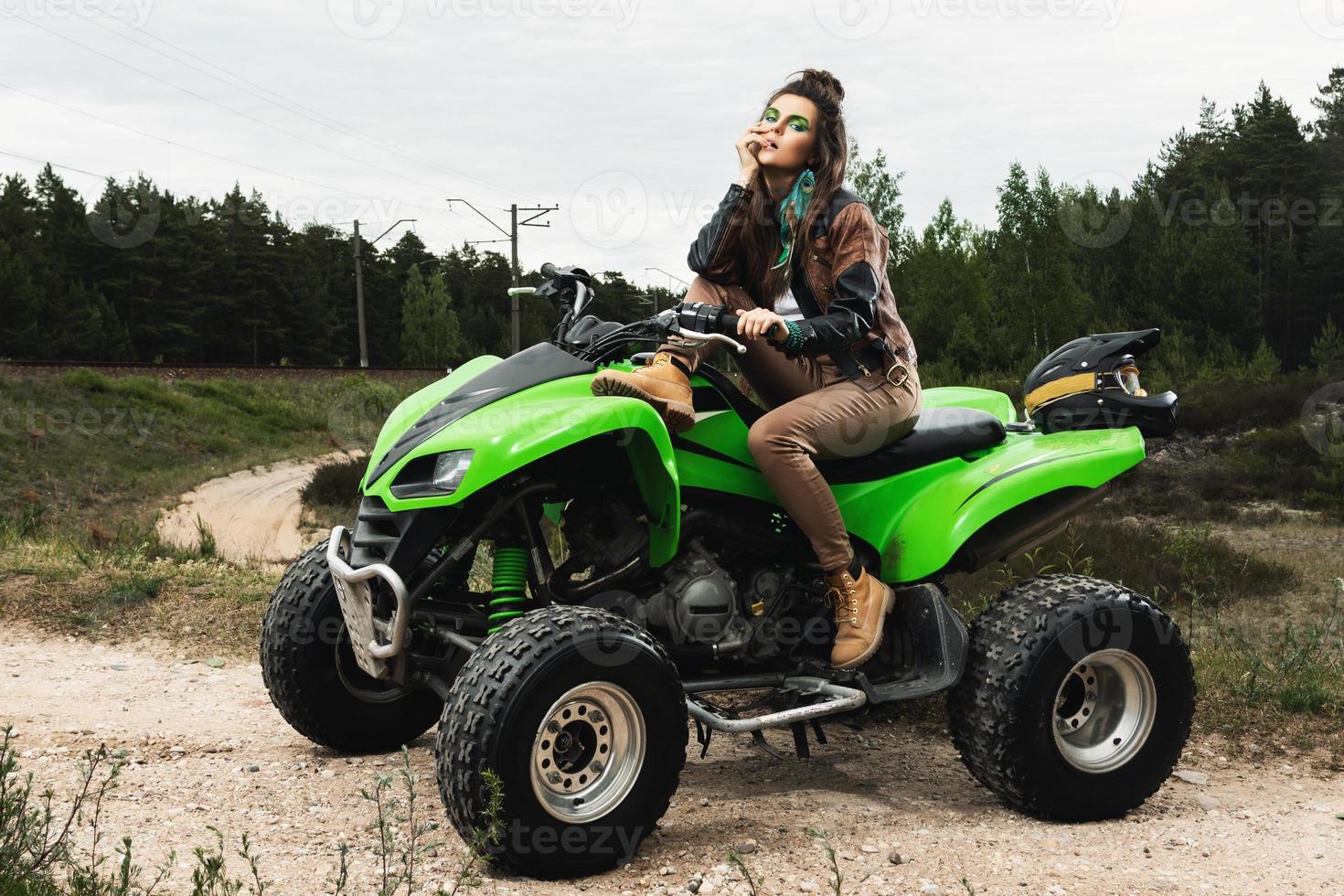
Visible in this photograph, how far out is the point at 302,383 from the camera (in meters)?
35.4

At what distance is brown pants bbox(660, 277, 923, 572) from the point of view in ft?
13.8

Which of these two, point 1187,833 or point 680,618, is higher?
point 680,618

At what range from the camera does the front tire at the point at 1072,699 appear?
441cm

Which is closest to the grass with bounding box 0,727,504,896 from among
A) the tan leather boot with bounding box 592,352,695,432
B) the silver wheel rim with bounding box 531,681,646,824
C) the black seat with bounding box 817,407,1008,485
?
the silver wheel rim with bounding box 531,681,646,824

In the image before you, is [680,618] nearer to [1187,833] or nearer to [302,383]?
[1187,833]

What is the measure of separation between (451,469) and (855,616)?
1.55m

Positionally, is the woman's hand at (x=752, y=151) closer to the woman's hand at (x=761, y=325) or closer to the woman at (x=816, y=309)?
the woman at (x=816, y=309)

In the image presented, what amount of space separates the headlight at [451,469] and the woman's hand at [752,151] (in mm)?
1545

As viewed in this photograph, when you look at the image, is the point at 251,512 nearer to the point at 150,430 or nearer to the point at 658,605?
the point at 150,430

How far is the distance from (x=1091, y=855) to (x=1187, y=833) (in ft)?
1.64

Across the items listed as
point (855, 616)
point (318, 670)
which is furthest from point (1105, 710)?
point (318, 670)

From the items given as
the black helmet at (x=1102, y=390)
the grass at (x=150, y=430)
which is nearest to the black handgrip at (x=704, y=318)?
the black helmet at (x=1102, y=390)

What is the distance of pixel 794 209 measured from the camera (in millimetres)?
4500

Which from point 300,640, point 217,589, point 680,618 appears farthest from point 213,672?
point 680,618
